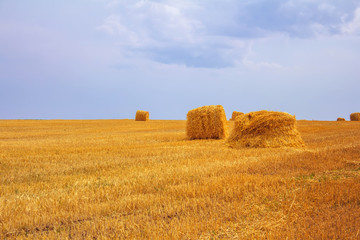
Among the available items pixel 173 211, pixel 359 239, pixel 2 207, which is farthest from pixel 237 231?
pixel 2 207

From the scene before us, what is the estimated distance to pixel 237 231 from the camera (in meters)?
3.46

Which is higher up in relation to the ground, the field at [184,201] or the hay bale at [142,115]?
the hay bale at [142,115]

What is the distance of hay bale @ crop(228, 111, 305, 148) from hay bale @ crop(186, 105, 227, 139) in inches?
127

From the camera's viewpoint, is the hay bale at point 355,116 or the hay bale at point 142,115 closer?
the hay bale at point 355,116

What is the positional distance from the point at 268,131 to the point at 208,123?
4332 millimetres

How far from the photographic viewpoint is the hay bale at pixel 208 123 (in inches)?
607

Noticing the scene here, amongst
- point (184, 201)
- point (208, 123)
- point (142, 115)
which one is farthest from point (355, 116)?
point (184, 201)

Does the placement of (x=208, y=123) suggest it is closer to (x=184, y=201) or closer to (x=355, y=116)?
(x=184, y=201)

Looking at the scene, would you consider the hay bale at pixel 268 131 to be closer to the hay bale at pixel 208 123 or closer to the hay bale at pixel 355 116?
the hay bale at pixel 208 123

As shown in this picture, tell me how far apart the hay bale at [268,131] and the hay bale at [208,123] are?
3237 mm

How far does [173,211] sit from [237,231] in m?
0.90

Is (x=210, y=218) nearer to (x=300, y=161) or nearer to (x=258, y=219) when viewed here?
(x=258, y=219)

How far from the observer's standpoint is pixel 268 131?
11719 mm

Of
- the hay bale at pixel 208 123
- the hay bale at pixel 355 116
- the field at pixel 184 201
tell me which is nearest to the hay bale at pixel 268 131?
the hay bale at pixel 208 123
